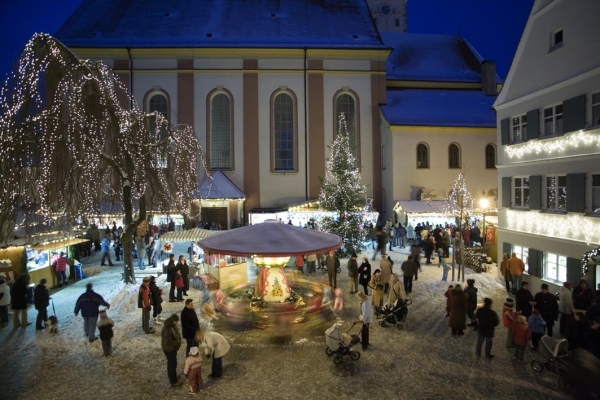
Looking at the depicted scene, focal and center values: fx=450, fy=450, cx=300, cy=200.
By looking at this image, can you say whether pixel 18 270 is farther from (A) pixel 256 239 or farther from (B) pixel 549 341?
(B) pixel 549 341

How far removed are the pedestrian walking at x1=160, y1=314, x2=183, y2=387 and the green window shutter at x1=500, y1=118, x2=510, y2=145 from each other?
1335cm

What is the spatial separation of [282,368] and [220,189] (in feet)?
73.1

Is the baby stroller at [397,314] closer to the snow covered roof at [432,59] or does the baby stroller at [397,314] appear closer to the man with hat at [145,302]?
the man with hat at [145,302]

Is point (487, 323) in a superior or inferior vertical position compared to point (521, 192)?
inferior

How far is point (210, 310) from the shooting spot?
11906 mm

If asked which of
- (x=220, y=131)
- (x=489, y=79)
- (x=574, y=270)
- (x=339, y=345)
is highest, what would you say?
(x=489, y=79)

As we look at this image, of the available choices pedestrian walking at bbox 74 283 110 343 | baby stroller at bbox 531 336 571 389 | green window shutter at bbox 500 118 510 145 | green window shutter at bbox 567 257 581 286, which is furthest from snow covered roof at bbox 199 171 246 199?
baby stroller at bbox 531 336 571 389

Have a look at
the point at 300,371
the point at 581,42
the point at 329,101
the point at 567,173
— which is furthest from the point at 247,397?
the point at 329,101

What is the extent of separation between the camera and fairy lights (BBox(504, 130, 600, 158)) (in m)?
12.0

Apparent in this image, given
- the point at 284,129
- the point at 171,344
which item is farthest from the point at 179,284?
the point at 284,129

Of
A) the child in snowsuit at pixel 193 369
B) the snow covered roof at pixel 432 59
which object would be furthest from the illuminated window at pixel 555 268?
the snow covered roof at pixel 432 59

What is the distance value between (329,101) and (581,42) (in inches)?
840

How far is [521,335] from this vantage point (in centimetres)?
871

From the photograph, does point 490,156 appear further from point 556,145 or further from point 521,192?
point 556,145
